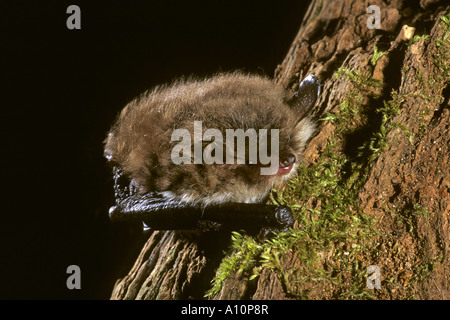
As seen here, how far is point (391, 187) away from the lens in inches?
70.9

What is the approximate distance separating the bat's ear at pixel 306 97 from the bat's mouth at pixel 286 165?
380mm

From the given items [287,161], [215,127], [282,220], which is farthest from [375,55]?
[282,220]

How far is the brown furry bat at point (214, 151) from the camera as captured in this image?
2074mm

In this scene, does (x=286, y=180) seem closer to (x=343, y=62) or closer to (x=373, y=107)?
(x=373, y=107)

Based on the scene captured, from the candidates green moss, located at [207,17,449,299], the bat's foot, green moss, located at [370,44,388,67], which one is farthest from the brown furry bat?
green moss, located at [370,44,388,67]

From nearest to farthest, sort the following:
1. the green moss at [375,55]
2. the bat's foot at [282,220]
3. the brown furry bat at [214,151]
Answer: the bat's foot at [282,220] < the brown furry bat at [214,151] < the green moss at [375,55]

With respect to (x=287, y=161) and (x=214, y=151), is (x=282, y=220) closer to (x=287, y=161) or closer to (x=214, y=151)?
(x=287, y=161)

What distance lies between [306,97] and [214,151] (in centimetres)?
78

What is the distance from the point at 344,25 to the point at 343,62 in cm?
58

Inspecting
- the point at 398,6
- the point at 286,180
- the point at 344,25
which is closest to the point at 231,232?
the point at 286,180

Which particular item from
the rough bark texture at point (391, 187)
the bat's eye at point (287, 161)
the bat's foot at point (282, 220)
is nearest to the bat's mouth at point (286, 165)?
the bat's eye at point (287, 161)

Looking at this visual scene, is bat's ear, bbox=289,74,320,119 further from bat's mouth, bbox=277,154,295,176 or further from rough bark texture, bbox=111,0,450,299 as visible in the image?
bat's mouth, bbox=277,154,295,176

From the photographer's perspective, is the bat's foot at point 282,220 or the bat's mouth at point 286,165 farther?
the bat's mouth at point 286,165

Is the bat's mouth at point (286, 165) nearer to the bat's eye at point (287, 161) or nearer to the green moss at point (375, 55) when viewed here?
the bat's eye at point (287, 161)
